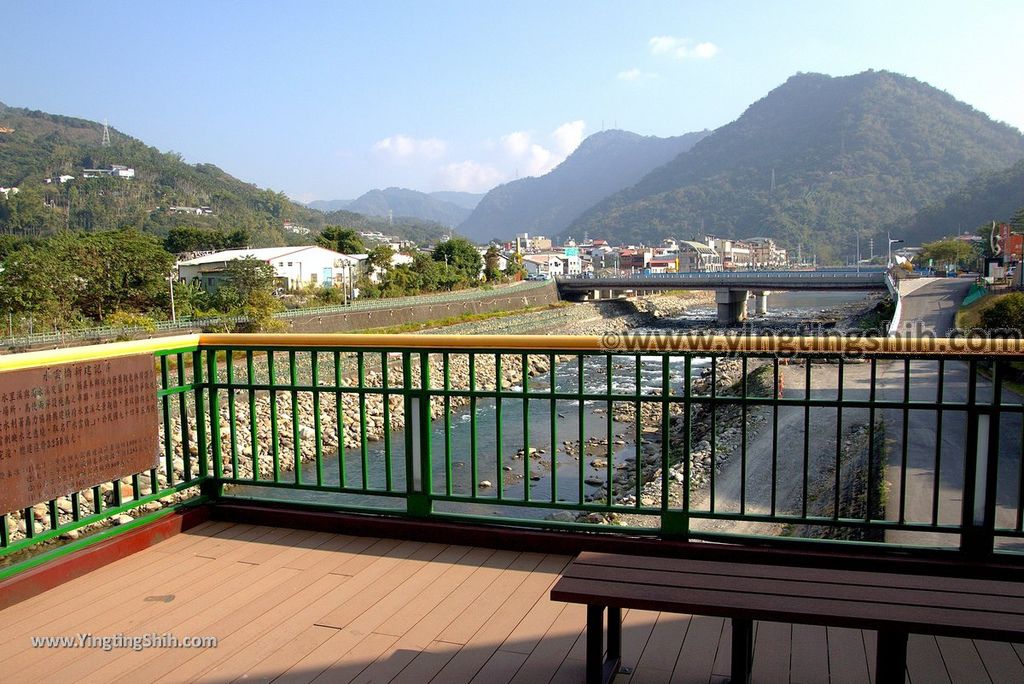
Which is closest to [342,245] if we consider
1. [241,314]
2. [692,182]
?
[241,314]

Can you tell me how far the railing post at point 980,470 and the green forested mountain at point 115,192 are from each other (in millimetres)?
80452

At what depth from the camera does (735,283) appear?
168 ft

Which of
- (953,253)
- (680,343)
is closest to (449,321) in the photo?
(680,343)

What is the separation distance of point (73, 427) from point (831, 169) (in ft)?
544

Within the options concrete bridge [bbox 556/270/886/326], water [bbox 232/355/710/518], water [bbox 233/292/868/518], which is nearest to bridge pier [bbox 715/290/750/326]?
concrete bridge [bbox 556/270/886/326]

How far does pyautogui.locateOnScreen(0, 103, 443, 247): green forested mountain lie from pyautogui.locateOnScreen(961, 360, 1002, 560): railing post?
80452mm

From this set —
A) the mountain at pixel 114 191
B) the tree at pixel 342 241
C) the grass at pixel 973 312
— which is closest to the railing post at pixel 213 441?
the grass at pixel 973 312

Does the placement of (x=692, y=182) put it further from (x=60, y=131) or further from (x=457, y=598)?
(x=457, y=598)

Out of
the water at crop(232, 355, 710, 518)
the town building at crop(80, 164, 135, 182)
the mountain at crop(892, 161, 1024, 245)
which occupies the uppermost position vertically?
the town building at crop(80, 164, 135, 182)

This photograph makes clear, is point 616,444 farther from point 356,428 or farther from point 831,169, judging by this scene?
point 831,169

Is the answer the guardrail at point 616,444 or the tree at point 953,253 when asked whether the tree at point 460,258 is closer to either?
the guardrail at point 616,444

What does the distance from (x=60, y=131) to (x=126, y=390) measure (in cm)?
18709

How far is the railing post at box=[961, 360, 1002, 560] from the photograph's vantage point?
2.72m

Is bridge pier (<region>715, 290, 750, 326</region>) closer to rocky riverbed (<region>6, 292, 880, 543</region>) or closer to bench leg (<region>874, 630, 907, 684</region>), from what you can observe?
rocky riverbed (<region>6, 292, 880, 543</region>)
